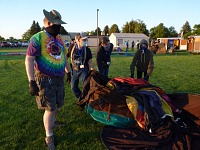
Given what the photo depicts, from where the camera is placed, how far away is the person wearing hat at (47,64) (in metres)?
3.23

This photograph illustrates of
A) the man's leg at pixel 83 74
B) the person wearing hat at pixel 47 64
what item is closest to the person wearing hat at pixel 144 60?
the man's leg at pixel 83 74

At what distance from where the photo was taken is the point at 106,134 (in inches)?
154

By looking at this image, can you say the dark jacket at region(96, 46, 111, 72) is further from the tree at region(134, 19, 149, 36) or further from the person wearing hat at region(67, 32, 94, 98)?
the tree at region(134, 19, 149, 36)

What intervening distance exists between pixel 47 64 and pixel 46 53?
163 mm

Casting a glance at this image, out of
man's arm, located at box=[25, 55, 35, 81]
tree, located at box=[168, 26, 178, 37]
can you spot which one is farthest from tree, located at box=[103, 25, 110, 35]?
man's arm, located at box=[25, 55, 35, 81]

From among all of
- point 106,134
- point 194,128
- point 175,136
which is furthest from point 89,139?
point 194,128

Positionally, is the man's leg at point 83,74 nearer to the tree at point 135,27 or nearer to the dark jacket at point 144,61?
the dark jacket at point 144,61

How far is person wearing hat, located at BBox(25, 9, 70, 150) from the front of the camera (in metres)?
3.23

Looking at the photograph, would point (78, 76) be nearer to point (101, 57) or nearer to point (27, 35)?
point (101, 57)

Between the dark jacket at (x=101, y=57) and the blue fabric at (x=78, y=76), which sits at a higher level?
the dark jacket at (x=101, y=57)

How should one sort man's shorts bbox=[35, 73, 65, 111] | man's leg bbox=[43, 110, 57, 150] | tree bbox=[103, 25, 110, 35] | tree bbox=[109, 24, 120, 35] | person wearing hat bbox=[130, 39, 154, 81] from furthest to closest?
tree bbox=[103, 25, 110, 35] → tree bbox=[109, 24, 120, 35] → person wearing hat bbox=[130, 39, 154, 81] → man's leg bbox=[43, 110, 57, 150] → man's shorts bbox=[35, 73, 65, 111]

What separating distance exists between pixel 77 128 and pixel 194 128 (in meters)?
2.11

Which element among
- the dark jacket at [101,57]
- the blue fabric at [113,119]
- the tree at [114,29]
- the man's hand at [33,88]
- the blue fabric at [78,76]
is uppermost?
the tree at [114,29]

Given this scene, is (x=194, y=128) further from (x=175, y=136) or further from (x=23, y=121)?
(x=23, y=121)
